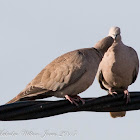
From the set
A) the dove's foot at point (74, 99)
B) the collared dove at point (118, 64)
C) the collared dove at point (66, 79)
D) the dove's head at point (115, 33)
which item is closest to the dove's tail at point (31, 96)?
the collared dove at point (66, 79)

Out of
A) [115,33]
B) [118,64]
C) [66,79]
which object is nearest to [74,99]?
[66,79]

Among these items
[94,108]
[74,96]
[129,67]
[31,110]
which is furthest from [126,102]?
[129,67]

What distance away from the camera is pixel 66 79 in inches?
305

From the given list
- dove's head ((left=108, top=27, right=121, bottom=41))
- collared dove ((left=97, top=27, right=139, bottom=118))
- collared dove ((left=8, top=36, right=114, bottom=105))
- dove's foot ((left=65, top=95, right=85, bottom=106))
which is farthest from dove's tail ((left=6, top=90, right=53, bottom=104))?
dove's head ((left=108, top=27, right=121, bottom=41))

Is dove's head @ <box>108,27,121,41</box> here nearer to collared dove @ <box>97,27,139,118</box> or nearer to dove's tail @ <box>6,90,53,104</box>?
collared dove @ <box>97,27,139,118</box>

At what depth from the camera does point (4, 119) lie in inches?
220

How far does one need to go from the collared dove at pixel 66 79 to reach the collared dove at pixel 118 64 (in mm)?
1581

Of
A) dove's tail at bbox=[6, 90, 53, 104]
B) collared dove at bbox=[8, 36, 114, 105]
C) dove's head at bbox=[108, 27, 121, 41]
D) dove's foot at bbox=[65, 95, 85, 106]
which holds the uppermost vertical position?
dove's head at bbox=[108, 27, 121, 41]

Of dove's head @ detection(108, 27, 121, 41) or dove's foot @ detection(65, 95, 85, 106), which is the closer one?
dove's foot @ detection(65, 95, 85, 106)

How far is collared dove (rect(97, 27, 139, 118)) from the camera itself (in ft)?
31.2

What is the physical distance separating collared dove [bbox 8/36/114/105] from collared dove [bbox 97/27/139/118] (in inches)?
62.3

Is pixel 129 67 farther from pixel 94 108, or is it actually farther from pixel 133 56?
pixel 94 108

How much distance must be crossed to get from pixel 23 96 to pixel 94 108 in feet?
5.90

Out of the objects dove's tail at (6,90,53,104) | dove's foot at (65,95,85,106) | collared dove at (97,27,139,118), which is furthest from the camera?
collared dove at (97,27,139,118)
